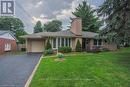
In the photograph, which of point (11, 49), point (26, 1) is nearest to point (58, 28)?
point (11, 49)

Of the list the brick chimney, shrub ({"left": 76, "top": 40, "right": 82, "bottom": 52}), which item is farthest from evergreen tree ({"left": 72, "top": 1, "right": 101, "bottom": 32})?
shrub ({"left": 76, "top": 40, "right": 82, "bottom": 52})

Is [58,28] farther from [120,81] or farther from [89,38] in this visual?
[120,81]

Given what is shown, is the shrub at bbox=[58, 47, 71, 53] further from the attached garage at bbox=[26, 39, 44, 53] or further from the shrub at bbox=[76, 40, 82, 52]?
the attached garage at bbox=[26, 39, 44, 53]

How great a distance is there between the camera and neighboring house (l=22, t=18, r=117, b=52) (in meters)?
39.1

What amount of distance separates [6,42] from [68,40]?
13256 millimetres

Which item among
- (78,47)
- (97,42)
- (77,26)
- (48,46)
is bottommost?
(78,47)

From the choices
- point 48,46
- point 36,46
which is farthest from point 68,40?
point 36,46

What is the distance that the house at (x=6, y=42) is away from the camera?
4355 centimetres

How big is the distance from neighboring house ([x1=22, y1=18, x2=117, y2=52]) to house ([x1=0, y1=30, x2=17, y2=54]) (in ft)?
14.4

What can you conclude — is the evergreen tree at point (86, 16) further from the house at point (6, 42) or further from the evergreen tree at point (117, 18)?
the evergreen tree at point (117, 18)

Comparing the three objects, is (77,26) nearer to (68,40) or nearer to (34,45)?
(68,40)

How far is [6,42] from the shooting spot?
4728 centimetres

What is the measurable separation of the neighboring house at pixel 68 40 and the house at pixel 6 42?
14.4 ft

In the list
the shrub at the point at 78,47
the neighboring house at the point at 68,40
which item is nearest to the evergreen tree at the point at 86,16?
the neighboring house at the point at 68,40
